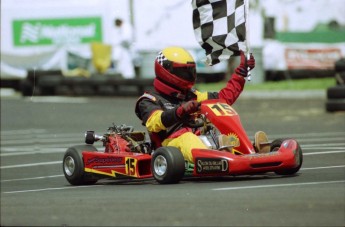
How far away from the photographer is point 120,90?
23.3m

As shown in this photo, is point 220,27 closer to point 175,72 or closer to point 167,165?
point 175,72

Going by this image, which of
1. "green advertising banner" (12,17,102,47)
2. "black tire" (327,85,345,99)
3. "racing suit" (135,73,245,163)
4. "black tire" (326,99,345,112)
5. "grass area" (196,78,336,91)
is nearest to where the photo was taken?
"racing suit" (135,73,245,163)

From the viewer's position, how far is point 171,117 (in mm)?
7973

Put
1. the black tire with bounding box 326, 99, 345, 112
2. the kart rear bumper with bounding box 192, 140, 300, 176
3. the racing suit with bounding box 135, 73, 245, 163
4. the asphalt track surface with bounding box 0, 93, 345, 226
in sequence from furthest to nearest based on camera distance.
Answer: the black tire with bounding box 326, 99, 345, 112, the racing suit with bounding box 135, 73, 245, 163, the kart rear bumper with bounding box 192, 140, 300, 176, the asphalt track surface with bounding box 0, 93, 345, 226

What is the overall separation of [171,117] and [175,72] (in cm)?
58

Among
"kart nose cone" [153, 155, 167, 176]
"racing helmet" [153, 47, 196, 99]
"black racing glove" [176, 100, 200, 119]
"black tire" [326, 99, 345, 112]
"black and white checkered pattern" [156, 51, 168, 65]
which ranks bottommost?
"black tire" [326, 99, 345, 112]

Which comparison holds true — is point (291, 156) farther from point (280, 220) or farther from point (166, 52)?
point (280, 220)

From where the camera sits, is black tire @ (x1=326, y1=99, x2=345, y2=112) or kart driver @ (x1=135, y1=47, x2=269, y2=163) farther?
black tire @ (x1=326, y1=99, x2=345, y2=112)

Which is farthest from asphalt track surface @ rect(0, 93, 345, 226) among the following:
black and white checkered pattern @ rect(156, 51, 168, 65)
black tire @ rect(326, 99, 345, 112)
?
black tire @ rect(326, 99, 345, 112)

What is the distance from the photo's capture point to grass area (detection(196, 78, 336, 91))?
24152 mm

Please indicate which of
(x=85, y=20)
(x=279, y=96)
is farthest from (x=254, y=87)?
(x=85, y=20)

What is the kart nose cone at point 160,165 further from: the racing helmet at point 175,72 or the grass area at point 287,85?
the grass area at point 287,85

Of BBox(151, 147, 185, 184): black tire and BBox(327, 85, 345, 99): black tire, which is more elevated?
BBox(151, 147, 185, 184): black tire

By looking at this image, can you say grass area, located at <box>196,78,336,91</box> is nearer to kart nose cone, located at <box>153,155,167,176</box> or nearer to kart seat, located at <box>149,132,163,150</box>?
kart seat, located at <box>149,132,163,150</box>
